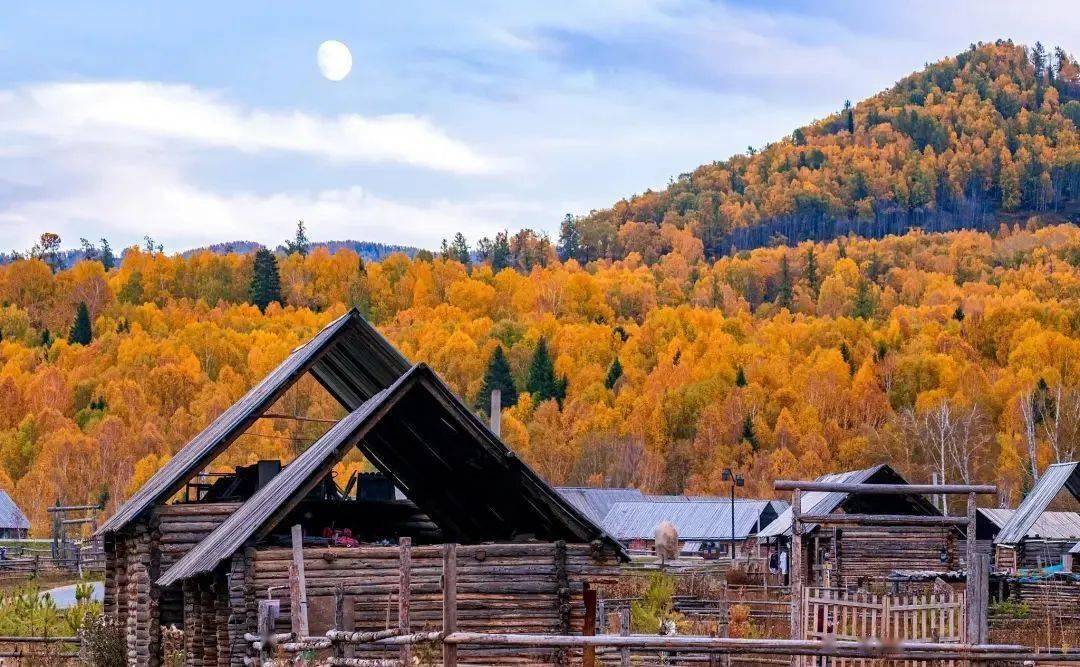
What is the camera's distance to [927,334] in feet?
572

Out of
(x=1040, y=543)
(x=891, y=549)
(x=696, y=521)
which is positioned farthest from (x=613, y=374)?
(x=891, y=549)

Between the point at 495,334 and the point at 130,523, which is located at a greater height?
the point at 495,334

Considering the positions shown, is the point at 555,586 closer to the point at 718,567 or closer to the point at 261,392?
the point at 261,392

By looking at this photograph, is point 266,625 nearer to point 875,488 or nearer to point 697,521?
point 875,488

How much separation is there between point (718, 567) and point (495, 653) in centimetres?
4954

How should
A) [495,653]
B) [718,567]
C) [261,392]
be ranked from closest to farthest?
1. [495,653]
2. [261,392]
3. [718,567]

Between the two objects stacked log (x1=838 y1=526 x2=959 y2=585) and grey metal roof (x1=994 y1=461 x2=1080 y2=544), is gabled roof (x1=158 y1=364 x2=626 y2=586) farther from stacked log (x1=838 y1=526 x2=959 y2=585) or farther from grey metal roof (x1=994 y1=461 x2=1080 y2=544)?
stacked log (x1=838 y1=526 x2=959 y2=585)

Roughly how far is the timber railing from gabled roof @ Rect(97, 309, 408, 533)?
5528 mm

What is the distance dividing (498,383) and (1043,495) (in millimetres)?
111941

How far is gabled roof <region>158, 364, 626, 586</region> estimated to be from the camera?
2203cm

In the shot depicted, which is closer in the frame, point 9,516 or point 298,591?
point 298,591

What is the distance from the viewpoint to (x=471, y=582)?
22.9 metres

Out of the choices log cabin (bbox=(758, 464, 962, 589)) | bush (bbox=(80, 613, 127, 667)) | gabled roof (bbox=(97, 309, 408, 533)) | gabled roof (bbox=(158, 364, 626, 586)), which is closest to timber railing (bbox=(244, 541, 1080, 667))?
gabled roof (bbox=(158, 364, 626, 586))

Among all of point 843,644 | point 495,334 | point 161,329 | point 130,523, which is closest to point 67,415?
point 161,329
